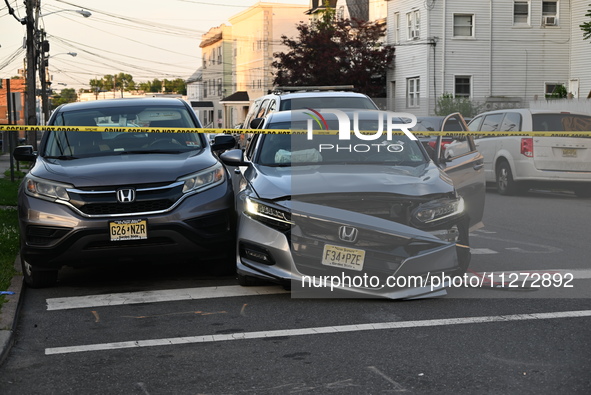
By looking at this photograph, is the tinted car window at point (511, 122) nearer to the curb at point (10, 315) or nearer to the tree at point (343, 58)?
the curb at point (10, 315)

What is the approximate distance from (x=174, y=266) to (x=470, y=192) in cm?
329

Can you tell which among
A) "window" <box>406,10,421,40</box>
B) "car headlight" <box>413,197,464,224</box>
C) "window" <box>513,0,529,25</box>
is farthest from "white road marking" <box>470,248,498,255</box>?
"window" <box>513,0,529,25</box>

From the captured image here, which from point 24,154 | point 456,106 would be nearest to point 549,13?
point 456,106

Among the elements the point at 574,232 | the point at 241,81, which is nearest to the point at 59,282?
the point at 574,232

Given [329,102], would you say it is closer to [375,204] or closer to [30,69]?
[375,204]

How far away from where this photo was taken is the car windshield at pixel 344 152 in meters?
8.85

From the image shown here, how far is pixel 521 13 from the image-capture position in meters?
44.4

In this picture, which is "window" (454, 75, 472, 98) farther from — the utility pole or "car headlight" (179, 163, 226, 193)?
"car headlight" (179, 163, 226, 193)

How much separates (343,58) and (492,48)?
8736mm

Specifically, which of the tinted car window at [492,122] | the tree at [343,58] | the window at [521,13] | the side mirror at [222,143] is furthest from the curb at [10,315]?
the tree at [343,58]

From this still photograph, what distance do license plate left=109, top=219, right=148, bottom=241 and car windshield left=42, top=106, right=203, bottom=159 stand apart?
132 cm

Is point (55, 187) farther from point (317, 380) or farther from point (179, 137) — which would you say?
point (317, 380)

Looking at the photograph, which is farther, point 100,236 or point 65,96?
point 65,96

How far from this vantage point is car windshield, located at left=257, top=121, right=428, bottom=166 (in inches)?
348
